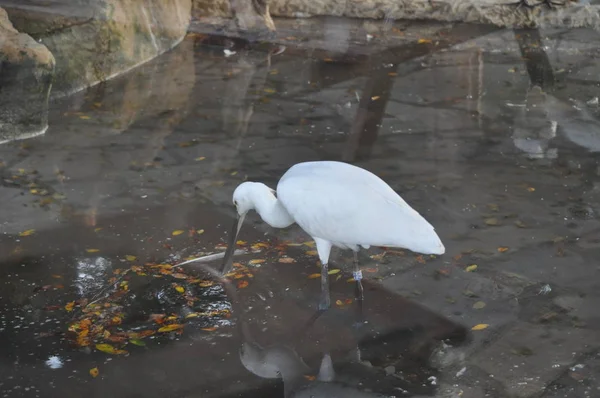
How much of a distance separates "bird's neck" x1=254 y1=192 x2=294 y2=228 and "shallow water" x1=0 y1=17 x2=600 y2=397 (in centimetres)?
50

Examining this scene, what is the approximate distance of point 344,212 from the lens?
5.04 metres

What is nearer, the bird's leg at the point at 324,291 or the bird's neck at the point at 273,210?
the bird's leg at the point at 324,291

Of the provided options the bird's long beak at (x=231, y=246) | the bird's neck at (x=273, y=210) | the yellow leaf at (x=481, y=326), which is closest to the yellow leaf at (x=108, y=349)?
the bird's long beak at (x=231, y=246)

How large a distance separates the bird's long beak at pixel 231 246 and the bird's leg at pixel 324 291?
27.1 inches

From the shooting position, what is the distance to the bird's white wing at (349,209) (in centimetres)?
492

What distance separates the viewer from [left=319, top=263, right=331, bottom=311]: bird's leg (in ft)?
17.2

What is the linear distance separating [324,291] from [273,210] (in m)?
0.57

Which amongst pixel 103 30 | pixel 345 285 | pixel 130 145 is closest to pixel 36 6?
pixel 103 30

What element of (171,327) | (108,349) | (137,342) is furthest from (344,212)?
(108,349)

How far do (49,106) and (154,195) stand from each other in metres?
2.76

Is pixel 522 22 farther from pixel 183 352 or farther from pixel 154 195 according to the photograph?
pixel 183 352

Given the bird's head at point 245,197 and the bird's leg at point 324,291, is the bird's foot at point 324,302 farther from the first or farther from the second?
the bird's head at point 245,197

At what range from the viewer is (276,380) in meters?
4.69

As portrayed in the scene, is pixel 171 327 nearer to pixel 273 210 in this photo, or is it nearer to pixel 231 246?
pixel 231 246
